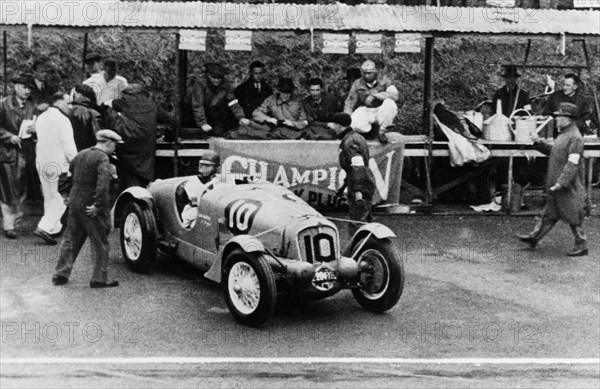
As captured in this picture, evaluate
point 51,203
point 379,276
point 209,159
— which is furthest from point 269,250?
point 51,203

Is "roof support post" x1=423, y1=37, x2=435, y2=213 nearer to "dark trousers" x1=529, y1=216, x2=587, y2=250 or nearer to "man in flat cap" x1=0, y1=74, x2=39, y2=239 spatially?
"dark trousers" x1=529, y1=216, x2=587, y2=250

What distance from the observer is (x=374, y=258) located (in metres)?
9.41

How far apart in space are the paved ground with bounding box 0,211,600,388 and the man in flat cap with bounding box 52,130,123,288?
9.6 inches

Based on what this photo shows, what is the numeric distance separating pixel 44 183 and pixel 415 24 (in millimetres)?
6329

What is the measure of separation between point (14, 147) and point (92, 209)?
3597 millimetres

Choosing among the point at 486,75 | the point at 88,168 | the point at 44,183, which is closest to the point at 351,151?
A: the point at 88,168

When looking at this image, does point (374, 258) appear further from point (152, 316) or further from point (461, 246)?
point (461, 246)

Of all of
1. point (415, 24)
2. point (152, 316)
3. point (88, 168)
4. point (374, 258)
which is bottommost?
point (152, 316)

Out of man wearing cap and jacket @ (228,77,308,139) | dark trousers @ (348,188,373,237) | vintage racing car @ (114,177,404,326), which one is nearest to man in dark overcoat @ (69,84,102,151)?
man wearing cap and jacket @ (228,77,308,139)

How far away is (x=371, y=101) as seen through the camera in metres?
14.8

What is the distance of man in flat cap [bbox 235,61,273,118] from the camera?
51.4 feet

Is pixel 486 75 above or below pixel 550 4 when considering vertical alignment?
below

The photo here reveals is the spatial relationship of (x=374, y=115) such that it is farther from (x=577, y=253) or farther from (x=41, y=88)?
(x=41, y=88)
